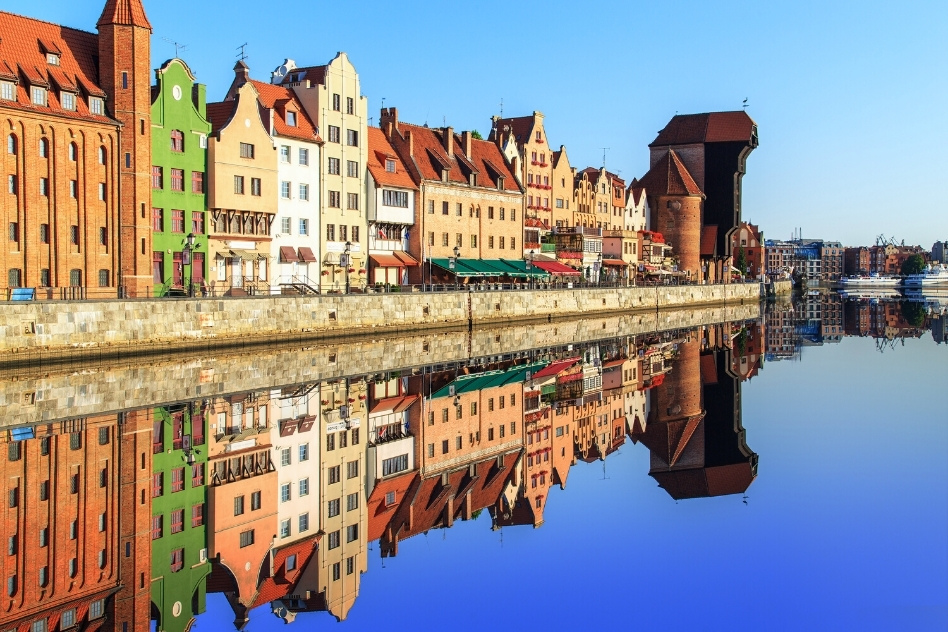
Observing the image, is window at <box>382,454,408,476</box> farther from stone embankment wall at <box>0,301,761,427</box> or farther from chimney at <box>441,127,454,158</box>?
chimney at <box>441,127,454,158</box>

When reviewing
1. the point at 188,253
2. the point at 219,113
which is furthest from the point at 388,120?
the point at 188,253

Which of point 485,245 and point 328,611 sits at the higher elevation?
point 485,245

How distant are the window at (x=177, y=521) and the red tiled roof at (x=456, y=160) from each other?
1920 inches

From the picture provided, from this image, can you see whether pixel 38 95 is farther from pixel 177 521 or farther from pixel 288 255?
pixel 177 521

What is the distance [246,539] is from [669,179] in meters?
94.6

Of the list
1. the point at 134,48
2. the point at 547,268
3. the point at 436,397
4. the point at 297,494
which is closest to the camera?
the point at 297,494

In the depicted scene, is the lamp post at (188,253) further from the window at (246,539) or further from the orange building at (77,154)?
the window at (246,539)

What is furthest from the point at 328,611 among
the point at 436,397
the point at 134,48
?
the point at 134,48

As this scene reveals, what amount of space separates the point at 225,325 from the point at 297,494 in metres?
23.9

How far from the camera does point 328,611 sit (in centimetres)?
1502

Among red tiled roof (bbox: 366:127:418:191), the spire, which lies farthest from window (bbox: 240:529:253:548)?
red tiled roof (bbox: 366:127:418:191)

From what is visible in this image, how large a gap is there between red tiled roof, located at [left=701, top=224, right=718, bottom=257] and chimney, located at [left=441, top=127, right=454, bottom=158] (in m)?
47.3

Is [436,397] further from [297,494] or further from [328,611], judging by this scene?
[328,611]

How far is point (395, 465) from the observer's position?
2552 cm
